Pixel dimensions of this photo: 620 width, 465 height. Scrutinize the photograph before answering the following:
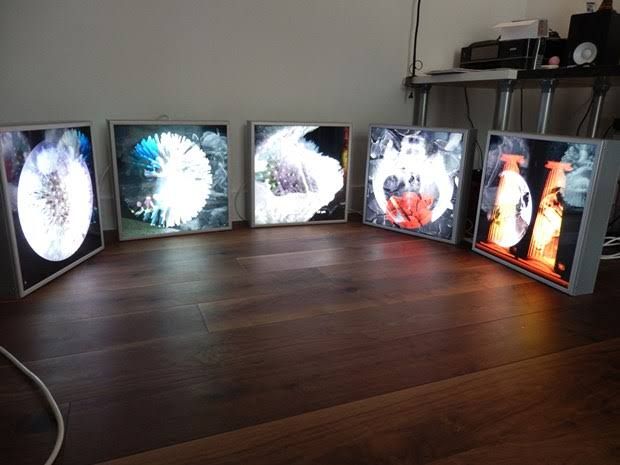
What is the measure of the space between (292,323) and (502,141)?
0.95 meters

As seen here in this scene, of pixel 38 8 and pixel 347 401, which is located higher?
pixel 38 8

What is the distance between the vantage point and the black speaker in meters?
1.55

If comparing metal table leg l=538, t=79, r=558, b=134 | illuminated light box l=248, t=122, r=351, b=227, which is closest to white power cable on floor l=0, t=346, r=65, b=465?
illuminated light box l=248, t=122, r=351, b=227

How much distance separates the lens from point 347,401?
794mm

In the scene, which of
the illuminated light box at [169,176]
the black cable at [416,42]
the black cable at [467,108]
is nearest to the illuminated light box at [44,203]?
the illuminated light box at [169,176]

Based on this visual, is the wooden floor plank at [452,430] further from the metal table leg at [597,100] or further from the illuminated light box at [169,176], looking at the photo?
the metal table leg at [597,100]

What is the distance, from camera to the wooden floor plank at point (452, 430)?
67cm

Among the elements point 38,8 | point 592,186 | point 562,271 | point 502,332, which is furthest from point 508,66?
point 38,8

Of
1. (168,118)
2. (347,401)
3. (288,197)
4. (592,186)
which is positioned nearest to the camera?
(347,401)

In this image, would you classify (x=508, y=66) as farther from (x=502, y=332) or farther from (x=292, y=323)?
(x=292, y=323)

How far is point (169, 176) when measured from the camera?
5.41 feet

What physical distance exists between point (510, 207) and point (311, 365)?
36.4 inches

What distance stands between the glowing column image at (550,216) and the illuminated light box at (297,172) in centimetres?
80

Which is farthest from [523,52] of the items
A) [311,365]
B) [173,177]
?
[311,365]
